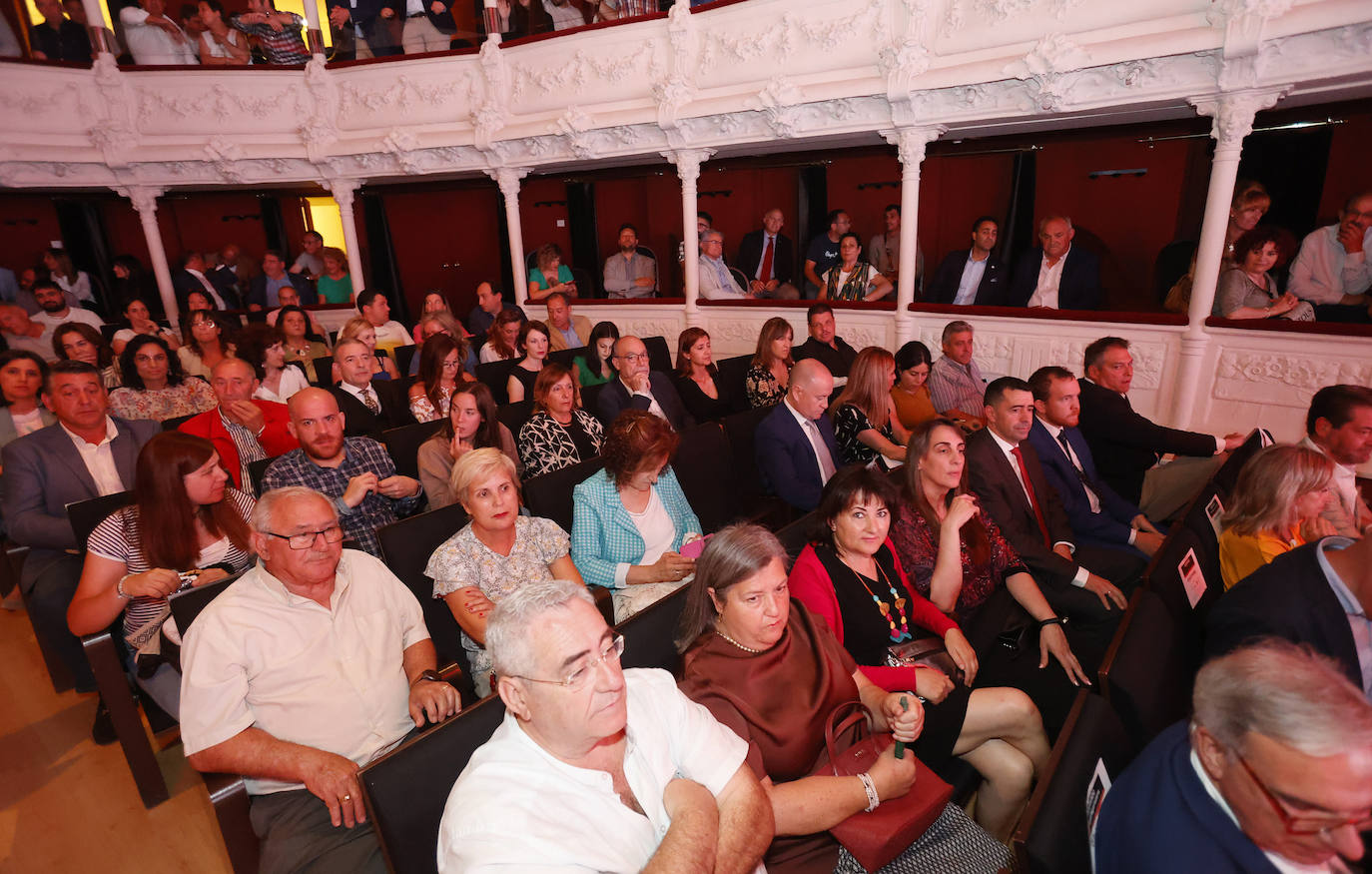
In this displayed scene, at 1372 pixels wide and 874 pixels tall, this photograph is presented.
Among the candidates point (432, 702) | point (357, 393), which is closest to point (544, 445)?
point (357, 393)

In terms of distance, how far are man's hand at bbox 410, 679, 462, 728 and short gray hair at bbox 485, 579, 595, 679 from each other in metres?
0.72

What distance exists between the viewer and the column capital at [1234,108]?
4.59 metres

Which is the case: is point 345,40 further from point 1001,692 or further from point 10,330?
point 1001,692

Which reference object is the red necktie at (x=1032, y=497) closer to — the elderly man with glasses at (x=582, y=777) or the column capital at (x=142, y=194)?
the elderly man with glasses at (x=582, y=777)

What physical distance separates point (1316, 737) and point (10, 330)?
8385 millimetres

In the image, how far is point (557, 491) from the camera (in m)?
2.93

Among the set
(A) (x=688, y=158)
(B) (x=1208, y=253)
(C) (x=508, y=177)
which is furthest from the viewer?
(C) (x=508, y=177)

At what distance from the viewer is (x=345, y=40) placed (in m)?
8.33

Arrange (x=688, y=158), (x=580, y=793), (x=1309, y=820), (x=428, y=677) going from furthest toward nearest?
1. (x=688, y=158)
2. (x=428, y=677)
3. (x=580, y=793)
4. (x=1309, y=820)

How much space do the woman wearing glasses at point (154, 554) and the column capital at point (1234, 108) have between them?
6.33m

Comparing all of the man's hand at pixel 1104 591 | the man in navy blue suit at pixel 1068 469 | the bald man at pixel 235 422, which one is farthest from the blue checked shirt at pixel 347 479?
the man in navy blue suit at pixel 1068 469

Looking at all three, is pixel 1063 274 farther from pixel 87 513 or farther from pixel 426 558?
pixel 87 513

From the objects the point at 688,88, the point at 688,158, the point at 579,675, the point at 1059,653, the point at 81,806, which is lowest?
the point at 81,806

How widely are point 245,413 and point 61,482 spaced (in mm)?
770
